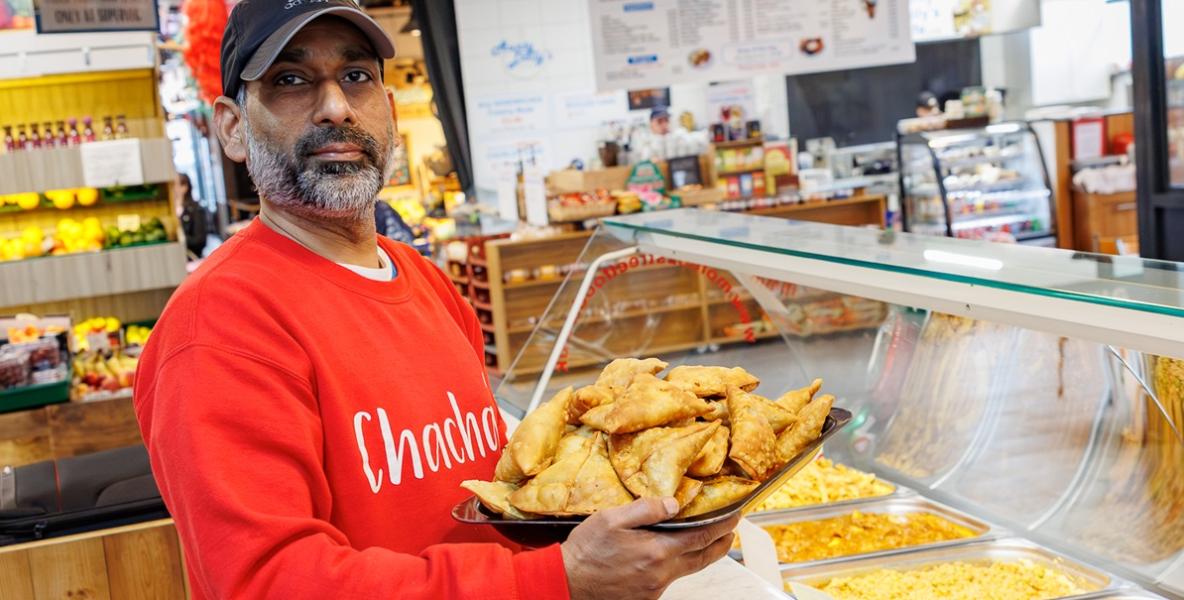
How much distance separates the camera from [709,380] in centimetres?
169

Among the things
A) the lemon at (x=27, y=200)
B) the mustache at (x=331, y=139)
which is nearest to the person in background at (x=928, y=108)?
the lemon at (x=27, y=200)

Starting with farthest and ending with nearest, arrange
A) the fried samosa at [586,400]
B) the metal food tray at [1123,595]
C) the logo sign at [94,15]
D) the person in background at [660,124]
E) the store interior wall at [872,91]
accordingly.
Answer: the store interior wall at [872,91], the person in background at [660,124], the logo sign at [94,15], the metal food tray at [1123,595], the fried samosa at [586,400]

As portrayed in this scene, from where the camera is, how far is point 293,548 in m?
1.36

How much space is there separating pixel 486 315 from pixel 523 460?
7.76 metres

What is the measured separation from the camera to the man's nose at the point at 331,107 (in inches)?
64.7

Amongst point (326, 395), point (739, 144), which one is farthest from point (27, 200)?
point (326, 395)

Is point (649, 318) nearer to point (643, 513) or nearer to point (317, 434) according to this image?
point (317, 434)

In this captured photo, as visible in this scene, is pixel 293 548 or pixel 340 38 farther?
pixel 340 38

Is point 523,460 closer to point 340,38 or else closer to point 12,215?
point 340,38

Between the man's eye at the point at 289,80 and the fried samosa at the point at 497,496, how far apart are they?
2.09 ft

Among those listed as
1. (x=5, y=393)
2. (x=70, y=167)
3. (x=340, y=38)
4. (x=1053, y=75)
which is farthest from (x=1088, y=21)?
(x=340, y=38)

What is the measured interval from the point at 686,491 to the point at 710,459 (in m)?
0.07

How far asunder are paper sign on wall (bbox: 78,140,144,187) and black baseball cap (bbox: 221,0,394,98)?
5.43m

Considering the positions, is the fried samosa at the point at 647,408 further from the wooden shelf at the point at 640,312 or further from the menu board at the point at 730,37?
the menu board at the point at 730,37
